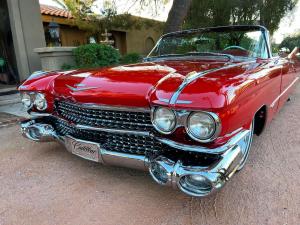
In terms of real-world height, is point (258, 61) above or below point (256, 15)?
below

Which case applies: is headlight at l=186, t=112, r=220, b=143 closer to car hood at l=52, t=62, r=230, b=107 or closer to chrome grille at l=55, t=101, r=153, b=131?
car hood at l=52, t=62, r=230, b=107

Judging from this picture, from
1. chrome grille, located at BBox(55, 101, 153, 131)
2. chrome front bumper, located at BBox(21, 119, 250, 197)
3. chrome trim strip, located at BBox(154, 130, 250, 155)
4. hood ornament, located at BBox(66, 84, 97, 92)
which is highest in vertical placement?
hood ornament, located at BBox(66, 84, 97, 92)

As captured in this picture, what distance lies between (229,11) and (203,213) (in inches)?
395

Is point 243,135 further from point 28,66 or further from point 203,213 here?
point 28,66

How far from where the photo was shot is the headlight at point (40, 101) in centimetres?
277

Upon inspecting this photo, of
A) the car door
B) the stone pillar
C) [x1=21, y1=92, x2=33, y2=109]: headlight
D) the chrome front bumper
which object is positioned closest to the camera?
the chrome front bumper

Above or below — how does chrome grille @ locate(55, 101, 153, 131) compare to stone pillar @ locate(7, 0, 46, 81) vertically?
below

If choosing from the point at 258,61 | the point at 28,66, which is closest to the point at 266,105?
the point at 258,61

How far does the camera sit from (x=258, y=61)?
2.93 m

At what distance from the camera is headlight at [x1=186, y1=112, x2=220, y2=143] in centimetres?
176

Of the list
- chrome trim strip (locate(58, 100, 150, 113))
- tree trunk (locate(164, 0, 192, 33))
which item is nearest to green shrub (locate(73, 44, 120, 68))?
tree trunk (locate(164, 0, 192, 33))

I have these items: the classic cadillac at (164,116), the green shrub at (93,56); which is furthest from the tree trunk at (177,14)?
the classic cadillac at (164,116)

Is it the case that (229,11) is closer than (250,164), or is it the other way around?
(250,164)

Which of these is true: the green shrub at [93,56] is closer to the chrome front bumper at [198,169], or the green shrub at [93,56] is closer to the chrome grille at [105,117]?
the chrome grille at [105,117]
